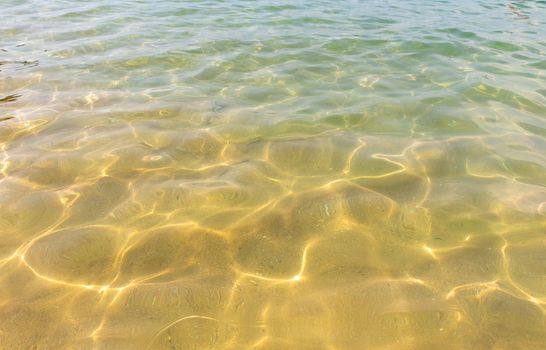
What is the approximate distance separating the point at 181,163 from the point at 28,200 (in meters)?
1.29

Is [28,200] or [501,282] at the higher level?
[28,200]

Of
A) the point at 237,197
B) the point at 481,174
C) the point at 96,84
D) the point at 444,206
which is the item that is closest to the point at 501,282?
the point at 444,206

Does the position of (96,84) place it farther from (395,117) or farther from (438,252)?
(438,252)

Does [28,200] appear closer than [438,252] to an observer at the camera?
No

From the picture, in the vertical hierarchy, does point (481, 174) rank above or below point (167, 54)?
below

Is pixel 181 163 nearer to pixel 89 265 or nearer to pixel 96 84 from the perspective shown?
pixel 89 265

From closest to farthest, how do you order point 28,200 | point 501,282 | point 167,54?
point 501,282, point 28,200, point 167,54

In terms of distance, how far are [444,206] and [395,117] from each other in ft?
5.72

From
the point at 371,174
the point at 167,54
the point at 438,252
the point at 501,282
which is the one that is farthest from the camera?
the point at 167,54

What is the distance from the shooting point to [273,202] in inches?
123

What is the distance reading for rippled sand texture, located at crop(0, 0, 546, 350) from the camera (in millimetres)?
2193

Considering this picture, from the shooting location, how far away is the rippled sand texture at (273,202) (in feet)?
7.20

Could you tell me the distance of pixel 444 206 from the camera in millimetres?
3104

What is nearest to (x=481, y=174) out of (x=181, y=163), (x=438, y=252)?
(x=438, y=252)
